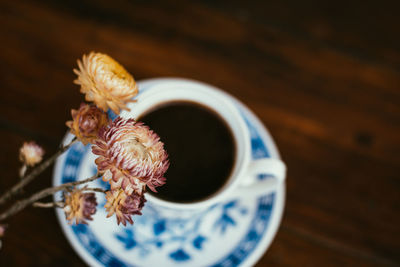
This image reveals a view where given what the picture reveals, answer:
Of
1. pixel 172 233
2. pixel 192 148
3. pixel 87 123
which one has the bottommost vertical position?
pixel 172 233

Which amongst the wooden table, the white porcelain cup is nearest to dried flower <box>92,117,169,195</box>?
the white porcelain cup

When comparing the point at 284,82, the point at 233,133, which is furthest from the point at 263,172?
the point at 284,82

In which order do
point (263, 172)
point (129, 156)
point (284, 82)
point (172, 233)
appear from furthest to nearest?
point (284, 82) < point (172, 233) < point (263, 172) < point (129, 156)

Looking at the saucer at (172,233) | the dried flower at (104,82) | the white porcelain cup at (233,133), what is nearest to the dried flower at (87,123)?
the dried flower at (104,82)

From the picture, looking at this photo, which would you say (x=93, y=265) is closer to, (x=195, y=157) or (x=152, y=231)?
(x=152, y=231)

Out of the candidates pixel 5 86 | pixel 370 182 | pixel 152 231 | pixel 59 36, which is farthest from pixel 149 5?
pixel 370 182

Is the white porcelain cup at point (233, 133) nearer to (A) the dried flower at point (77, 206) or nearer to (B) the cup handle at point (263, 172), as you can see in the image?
(B) the cup handle at point (263, 172)

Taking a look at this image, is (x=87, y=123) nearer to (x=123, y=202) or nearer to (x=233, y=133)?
(x=123, y=202)
